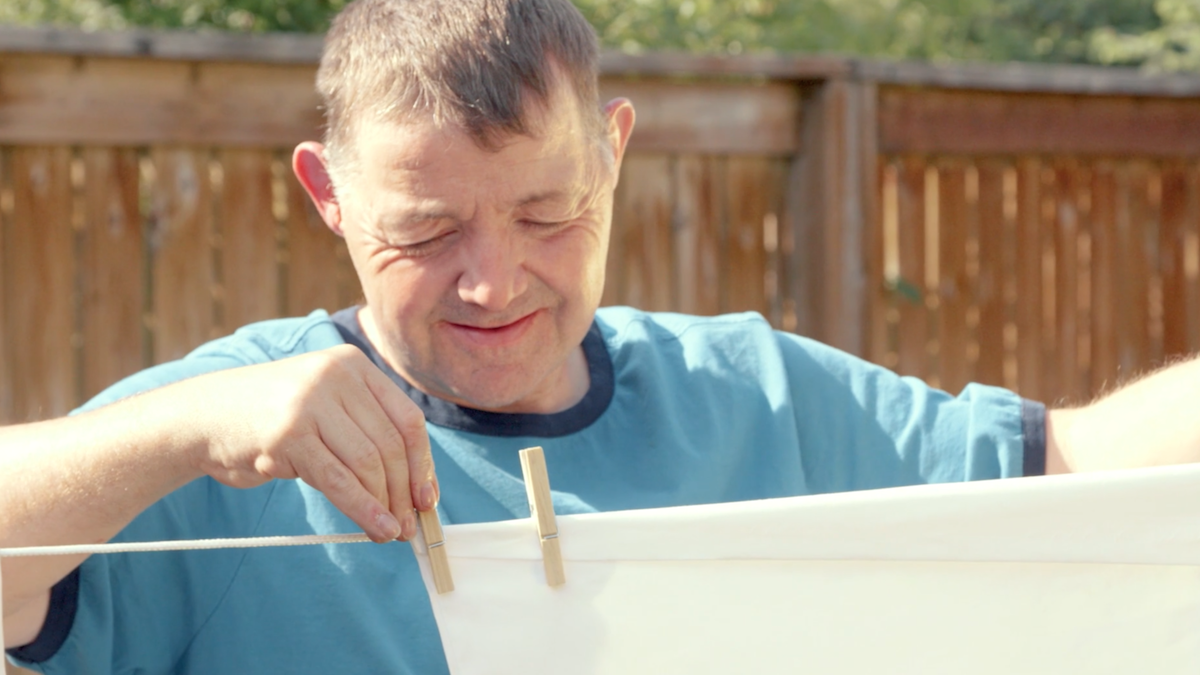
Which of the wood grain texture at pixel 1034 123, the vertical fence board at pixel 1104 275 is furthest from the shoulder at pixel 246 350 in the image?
the vertical fence board at pixel 1104 275

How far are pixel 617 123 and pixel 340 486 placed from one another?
2.33 feet

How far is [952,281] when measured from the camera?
11.6 feet

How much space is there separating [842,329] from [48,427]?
2.38 m

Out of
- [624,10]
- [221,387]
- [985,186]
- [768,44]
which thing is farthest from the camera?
[768,44]

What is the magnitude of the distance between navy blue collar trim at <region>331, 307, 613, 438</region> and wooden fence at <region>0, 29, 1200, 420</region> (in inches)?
54.2

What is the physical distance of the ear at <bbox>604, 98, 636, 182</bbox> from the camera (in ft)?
4.79

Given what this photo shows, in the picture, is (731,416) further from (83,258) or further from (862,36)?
(862,36)

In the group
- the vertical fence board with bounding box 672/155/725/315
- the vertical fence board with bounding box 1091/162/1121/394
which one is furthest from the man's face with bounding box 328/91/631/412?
the vertical fence board with bounding box 1091/162/1121/394

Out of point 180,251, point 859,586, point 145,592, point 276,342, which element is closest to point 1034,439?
point 859,586

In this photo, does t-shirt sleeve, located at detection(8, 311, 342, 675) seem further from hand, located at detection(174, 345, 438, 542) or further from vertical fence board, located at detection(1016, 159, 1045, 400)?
vertical fence board, located at detection(1016, 159, 1045, 400)

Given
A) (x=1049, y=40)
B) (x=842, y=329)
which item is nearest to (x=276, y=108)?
(x=842, y=329)

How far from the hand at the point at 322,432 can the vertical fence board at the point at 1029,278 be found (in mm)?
2983

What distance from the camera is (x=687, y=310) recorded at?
10.2 feet

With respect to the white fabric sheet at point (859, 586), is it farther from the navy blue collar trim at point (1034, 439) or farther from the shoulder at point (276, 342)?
the shoulder at point (276, 342)
